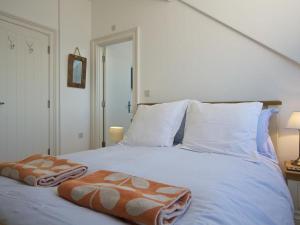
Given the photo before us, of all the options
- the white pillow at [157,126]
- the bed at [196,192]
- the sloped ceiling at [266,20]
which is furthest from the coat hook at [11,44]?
the sloped ceiling at [266,20]

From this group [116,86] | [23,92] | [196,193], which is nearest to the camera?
[196,193]

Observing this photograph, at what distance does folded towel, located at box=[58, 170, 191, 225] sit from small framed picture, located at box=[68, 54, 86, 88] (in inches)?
109

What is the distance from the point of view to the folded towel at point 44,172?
105cm

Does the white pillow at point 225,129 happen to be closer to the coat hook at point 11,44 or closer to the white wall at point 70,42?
the white wall at point 70,42

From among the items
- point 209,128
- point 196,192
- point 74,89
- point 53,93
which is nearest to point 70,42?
point 74,89

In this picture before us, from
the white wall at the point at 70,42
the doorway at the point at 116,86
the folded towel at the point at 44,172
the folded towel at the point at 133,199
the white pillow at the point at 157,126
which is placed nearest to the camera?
the folded towel at the point at 133,199

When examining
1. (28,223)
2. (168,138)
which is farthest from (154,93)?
(28,223)

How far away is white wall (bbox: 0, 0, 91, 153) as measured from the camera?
10.4ft

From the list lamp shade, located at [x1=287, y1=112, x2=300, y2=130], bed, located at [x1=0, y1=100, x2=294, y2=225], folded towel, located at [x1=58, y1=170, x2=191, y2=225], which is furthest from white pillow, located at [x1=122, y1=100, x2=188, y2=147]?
folded towel, located at [x1=58, y1=170, x2=191, y2=225]

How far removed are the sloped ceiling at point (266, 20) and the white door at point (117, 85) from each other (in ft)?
6.51

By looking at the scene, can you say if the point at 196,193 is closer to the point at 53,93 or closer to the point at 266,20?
the point at 266,20

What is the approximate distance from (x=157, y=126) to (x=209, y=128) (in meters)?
0.50

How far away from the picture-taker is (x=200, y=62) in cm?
255

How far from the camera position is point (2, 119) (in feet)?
9.04
